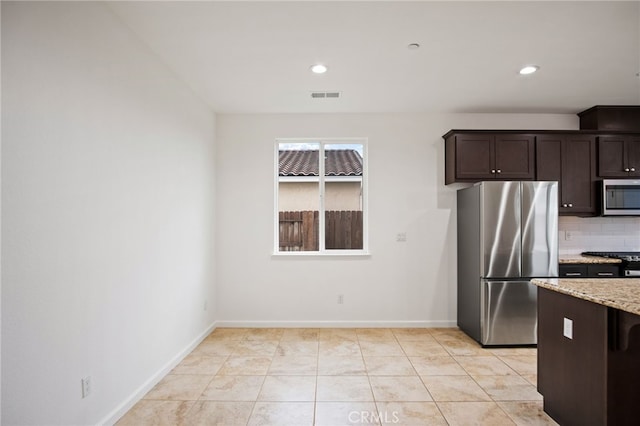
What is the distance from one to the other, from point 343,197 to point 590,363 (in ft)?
9.96

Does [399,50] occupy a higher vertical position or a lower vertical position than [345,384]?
higher

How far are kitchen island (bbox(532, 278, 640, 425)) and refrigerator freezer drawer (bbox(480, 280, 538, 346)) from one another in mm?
1250

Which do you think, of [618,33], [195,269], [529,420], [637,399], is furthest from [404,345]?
[618,33]

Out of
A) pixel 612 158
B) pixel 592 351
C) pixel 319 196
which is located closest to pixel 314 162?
pixel 319 196

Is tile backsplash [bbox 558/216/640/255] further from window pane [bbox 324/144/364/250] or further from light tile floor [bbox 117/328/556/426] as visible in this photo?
window pane [bbox 324/144/364/250]

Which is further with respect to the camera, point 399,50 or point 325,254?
point 325,254

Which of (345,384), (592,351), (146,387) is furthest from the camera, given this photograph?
(345,384)

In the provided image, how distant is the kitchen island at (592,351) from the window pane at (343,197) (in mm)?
2401

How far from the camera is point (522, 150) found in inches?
152

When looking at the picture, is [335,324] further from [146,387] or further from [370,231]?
[146,387]

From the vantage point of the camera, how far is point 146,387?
256 centimetres

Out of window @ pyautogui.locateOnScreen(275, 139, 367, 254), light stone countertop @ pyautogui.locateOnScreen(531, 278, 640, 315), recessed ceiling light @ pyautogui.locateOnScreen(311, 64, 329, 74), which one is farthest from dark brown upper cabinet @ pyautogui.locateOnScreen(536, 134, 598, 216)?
recessed ceiling light @ pyautogui.locateOnScreen(311, 64, 329, 74)

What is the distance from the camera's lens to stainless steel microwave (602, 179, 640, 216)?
12.6 feet

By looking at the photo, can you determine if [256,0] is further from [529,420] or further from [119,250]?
[529,420]
